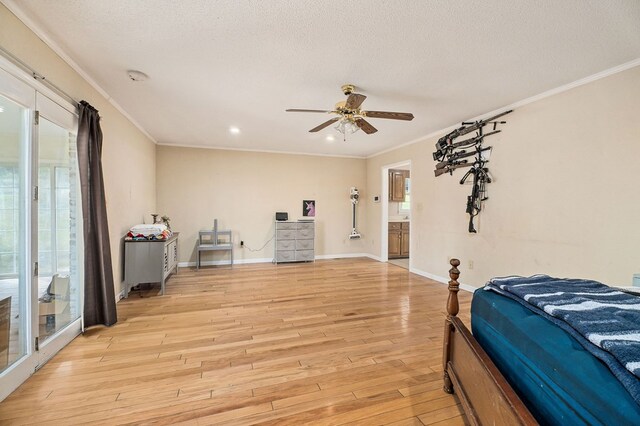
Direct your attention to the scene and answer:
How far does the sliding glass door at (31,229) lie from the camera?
1814 mm

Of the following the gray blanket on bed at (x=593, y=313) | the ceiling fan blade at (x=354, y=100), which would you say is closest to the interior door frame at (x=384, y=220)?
the ceiling fan blade at (x=354, y=100)

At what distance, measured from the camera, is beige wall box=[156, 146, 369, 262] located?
5605mm

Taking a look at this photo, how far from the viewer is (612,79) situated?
2486 mm

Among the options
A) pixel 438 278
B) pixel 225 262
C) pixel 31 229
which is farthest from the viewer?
pixel 225 262

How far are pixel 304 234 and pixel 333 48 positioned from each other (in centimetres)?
429

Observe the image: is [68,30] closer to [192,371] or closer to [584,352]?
Result: [192,371]

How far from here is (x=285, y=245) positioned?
5965 millimetres

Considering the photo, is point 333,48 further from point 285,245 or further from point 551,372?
point 285,245

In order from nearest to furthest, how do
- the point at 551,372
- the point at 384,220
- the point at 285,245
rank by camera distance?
the point at 551,372, the point at 285,245, the point at 384,220

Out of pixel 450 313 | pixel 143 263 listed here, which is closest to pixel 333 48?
pixel 450 313

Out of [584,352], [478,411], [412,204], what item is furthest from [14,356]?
[412,204]

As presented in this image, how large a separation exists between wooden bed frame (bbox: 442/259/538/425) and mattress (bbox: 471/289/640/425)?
0.09m

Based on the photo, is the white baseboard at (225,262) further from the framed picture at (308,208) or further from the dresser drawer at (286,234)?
the framed picture at (308,208)

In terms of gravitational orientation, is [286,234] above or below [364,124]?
below
